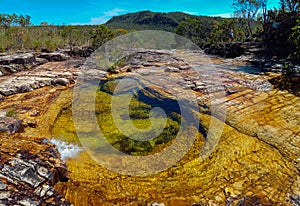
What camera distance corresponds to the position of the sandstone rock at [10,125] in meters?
7.07

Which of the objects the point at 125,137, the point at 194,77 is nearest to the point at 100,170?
the point at 125,137

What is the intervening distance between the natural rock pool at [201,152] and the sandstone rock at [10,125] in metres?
1.20

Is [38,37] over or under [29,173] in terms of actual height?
over

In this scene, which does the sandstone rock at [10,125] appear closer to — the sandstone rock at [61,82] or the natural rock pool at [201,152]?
the natural rock pool at [201,152]

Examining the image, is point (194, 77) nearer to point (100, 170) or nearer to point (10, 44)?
point (100, 170)

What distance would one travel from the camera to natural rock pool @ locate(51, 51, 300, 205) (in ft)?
16.3

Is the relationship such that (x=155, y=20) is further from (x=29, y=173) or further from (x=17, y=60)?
(x=29, y=173)

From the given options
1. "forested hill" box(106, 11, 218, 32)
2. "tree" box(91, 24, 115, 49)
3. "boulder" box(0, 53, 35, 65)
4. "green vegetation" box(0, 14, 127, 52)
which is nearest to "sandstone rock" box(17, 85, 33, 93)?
"boulder" box(0, 53, 35, 65)

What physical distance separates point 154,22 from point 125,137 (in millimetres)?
102210

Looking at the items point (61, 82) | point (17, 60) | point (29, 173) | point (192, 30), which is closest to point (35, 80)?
point (61, 82)

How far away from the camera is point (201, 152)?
6559mm

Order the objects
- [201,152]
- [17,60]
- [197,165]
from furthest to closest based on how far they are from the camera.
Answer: [17,60]
[201,152]
[197,165]

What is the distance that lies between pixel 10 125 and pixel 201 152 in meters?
6.11

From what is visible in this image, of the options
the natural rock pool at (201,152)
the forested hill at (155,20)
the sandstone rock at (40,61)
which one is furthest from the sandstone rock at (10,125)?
the forested hill at (155,20)
